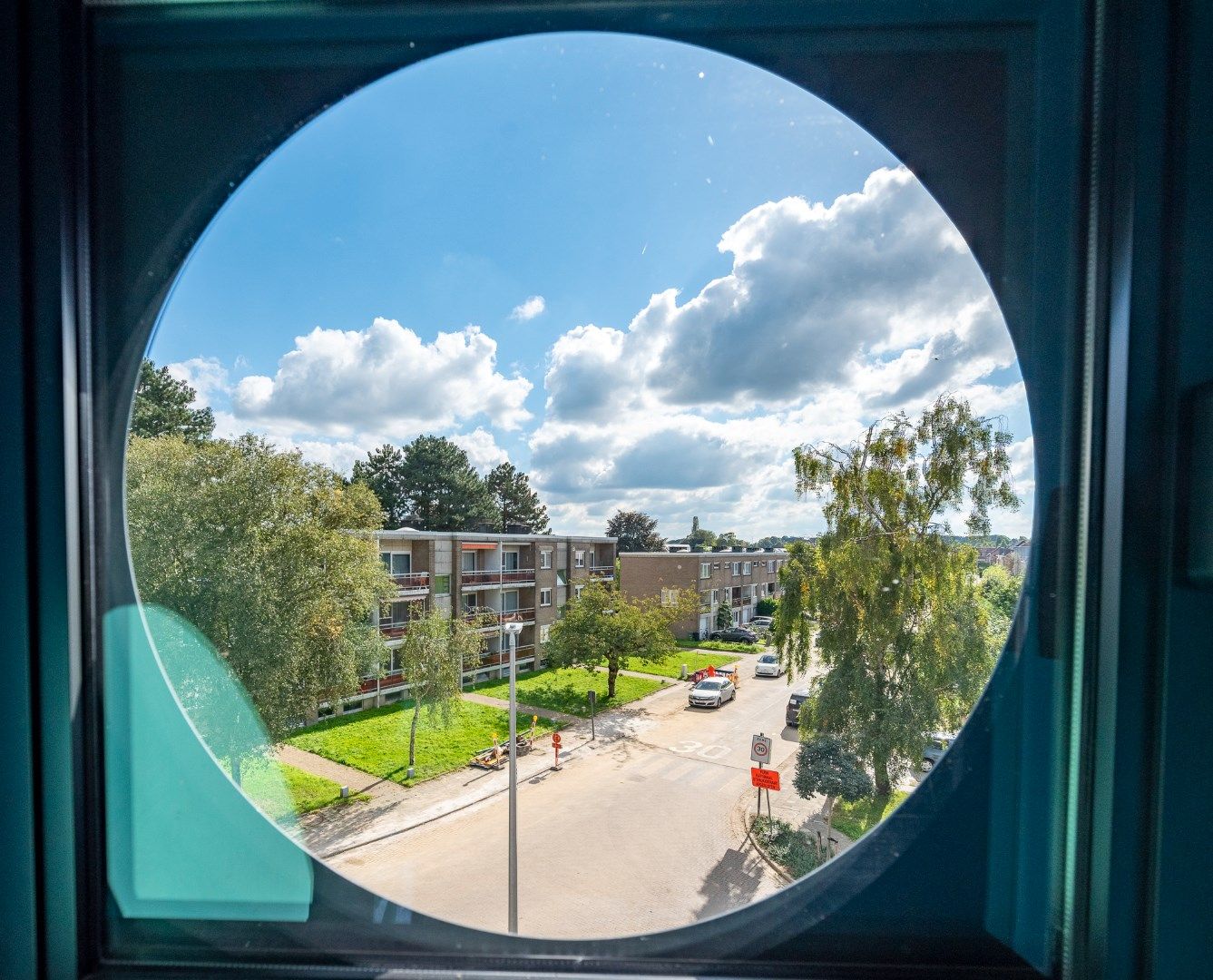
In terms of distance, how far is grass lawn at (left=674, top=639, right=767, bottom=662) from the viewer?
0.98 meters

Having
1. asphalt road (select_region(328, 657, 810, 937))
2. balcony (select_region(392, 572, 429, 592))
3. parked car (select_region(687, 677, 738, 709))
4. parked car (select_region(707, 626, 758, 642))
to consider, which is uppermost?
balcony (select_region(392, 572, 429, 592))

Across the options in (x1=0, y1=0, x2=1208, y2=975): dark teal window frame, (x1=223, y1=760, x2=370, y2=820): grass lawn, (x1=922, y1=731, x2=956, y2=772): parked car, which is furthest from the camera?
(x1=223, y1=760, x2=370, y2=820): grass lawn

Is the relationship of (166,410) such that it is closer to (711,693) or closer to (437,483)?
(437,483)

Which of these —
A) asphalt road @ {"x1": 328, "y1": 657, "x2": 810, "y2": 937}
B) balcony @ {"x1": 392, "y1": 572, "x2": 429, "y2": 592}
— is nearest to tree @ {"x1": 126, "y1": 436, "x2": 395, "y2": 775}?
balcony @ {"x1": 392, "y1": 572, "x2": 429, "y2": 592}

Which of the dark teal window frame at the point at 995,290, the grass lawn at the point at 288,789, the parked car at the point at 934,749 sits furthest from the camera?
the grass lawn at the point at 288,789

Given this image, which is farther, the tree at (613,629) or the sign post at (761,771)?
the tree at (613,629)

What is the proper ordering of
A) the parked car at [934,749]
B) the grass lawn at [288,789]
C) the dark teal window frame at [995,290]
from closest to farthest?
1. the dark teal window frame at [995,290]
2. the parked car at [934,749]
3. the grass lawn at [288,789]

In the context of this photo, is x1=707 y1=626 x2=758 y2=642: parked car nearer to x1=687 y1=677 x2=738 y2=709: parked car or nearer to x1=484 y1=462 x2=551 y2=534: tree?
x1=687 y1=677 x2=738 y2=709: parked car

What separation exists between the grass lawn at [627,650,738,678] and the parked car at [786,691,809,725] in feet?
0.36

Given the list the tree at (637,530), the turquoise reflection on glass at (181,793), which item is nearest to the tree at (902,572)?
the tree at (637,530)

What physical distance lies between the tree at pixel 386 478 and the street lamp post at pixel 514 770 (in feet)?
0.92

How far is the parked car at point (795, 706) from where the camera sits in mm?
958

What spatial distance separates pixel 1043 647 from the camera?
0.85m

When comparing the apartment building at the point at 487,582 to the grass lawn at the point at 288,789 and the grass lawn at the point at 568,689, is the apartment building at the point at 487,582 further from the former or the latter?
the grass lawn at the point at 288,789
